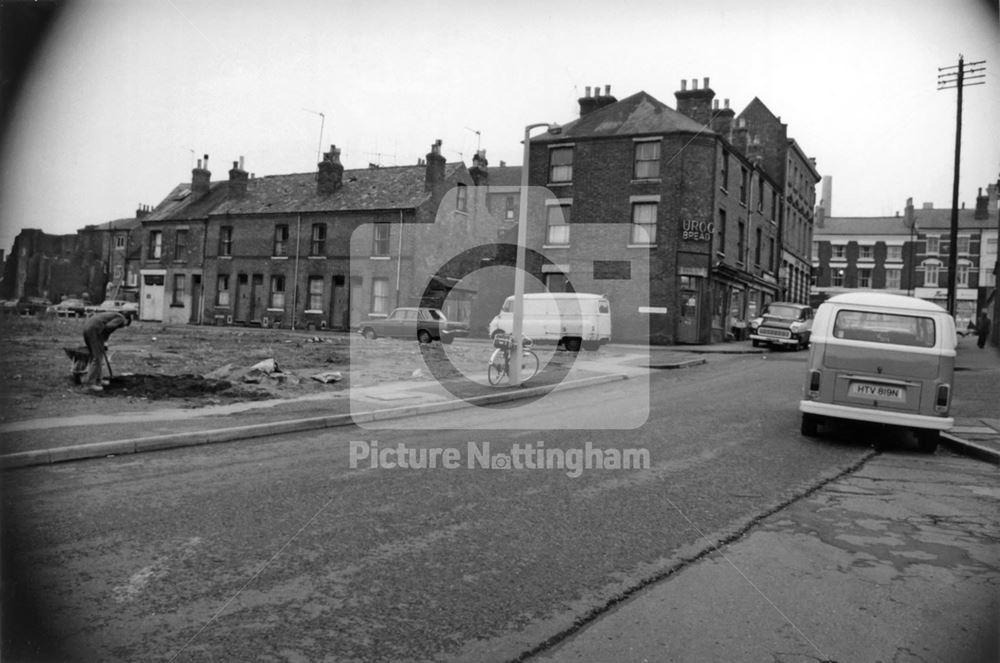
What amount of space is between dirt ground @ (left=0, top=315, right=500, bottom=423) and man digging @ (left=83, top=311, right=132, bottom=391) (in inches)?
9.8

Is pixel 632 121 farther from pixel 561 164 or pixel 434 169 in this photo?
pixel 434 169

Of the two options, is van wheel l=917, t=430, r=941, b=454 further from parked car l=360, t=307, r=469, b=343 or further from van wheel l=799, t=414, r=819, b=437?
parked car l=360, t=307, r=469, b=343

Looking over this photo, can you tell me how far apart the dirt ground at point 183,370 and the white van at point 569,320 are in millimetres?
3450

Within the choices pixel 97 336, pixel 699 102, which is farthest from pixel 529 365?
pixel 699 102

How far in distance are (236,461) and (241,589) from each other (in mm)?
3751

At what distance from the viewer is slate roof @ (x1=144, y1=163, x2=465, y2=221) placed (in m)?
36.0

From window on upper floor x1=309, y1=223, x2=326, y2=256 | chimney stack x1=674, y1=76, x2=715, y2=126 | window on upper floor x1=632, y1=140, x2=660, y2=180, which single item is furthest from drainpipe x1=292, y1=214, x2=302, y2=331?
chimney stack x1=674, y1=76, x2=715, y2=126

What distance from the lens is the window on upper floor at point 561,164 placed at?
32875 mm

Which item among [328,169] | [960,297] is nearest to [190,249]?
[328,169]

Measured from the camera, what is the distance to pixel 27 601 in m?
3.45

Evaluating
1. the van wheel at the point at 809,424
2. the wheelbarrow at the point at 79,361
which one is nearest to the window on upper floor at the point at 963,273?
the van wheel at the point at 809,424

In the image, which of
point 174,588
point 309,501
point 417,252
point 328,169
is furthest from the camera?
point 328,169

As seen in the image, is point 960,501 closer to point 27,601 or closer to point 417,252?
point 27,601

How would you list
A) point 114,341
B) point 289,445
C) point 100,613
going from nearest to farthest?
point 100,613 < point 289,445 < point 114,341
